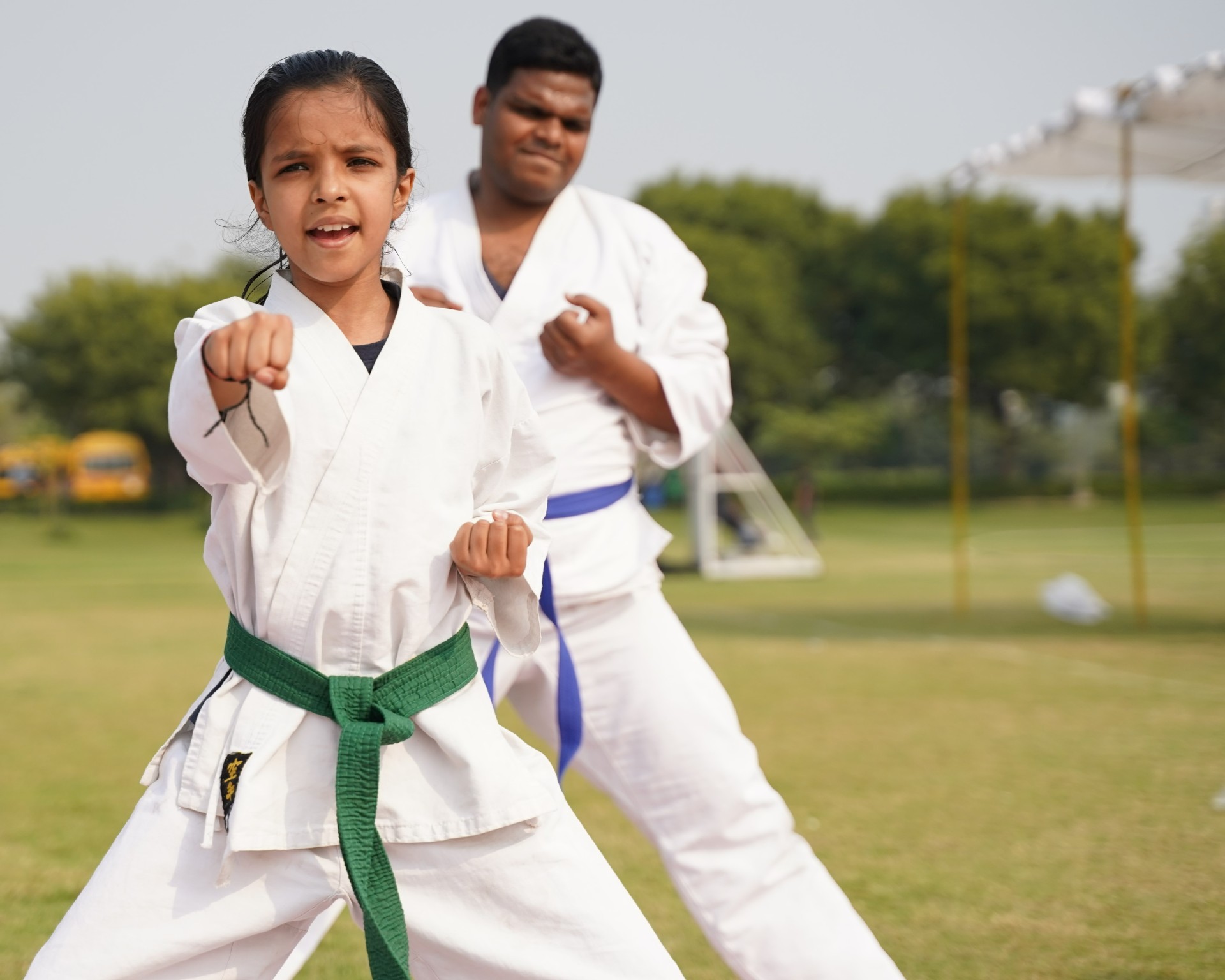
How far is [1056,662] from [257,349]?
7.83m

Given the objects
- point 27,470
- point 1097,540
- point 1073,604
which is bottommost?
point 1097,540

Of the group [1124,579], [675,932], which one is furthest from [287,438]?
[1124,579]

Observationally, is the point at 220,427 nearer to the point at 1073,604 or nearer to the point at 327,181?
the point at 327,181

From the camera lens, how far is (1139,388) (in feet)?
134

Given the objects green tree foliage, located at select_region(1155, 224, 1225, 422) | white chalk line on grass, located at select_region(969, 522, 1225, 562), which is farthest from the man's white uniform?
green tree foliage, located at select_region(1155, 224, 1225, 422)

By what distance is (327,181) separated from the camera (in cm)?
184

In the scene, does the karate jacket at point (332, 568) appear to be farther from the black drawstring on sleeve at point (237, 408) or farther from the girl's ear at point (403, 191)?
the girl's ear at point (403, 191)

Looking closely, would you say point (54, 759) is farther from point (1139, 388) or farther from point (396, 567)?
point (1139, 388)

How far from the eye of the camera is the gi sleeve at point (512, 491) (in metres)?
2.01

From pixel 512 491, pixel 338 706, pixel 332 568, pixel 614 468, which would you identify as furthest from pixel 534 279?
pixel 338 706

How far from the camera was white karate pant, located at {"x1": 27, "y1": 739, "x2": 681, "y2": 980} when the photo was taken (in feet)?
5.83

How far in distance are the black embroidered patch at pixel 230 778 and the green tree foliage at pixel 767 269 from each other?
38.7m

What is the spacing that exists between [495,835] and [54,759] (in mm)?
4787

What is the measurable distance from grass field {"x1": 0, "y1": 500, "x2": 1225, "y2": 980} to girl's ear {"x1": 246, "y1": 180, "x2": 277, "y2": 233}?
85.6 inches
